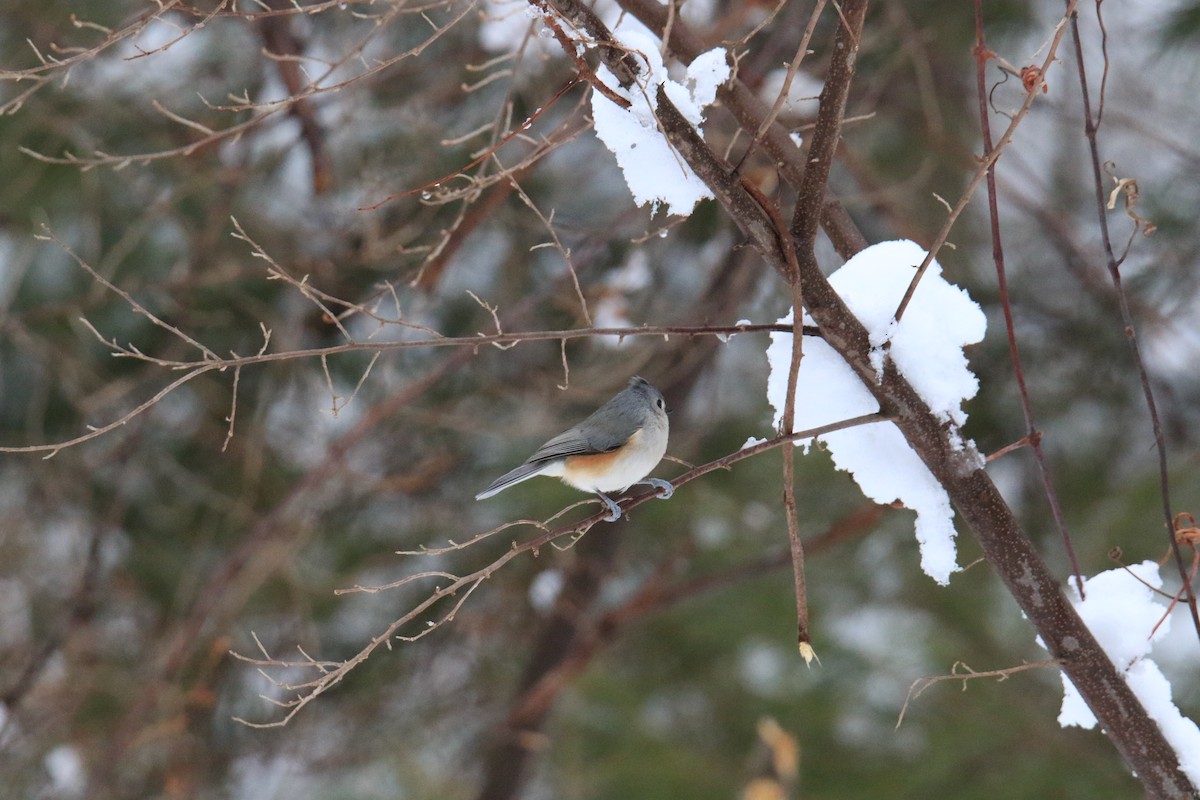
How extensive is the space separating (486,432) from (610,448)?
3.03 feet

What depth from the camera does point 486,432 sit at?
3.51 m

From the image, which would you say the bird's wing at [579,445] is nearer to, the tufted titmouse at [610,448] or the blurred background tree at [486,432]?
the tufted titmouse at [610,448]

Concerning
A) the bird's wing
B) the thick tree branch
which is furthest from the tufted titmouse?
the thick tree branch

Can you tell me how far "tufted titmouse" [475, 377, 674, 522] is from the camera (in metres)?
2.65

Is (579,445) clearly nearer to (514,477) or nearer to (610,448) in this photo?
(610,448)

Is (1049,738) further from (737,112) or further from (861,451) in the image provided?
(737,112)

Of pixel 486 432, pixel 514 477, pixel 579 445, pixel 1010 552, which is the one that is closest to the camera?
pixel 1010 552

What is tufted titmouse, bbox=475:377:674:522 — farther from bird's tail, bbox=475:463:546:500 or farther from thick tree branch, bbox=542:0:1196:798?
thick tree branch, bbox=542:0:1196:798

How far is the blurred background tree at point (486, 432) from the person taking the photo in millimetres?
3824

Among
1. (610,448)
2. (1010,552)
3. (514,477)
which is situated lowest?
(1010,552)

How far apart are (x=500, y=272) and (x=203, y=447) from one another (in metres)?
1.40

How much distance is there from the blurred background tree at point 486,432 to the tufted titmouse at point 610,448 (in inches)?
28.6

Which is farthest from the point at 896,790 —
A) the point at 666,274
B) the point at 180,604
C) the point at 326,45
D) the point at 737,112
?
the point at 326,45

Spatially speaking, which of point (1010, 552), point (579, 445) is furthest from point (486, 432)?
point (1010, 552)
